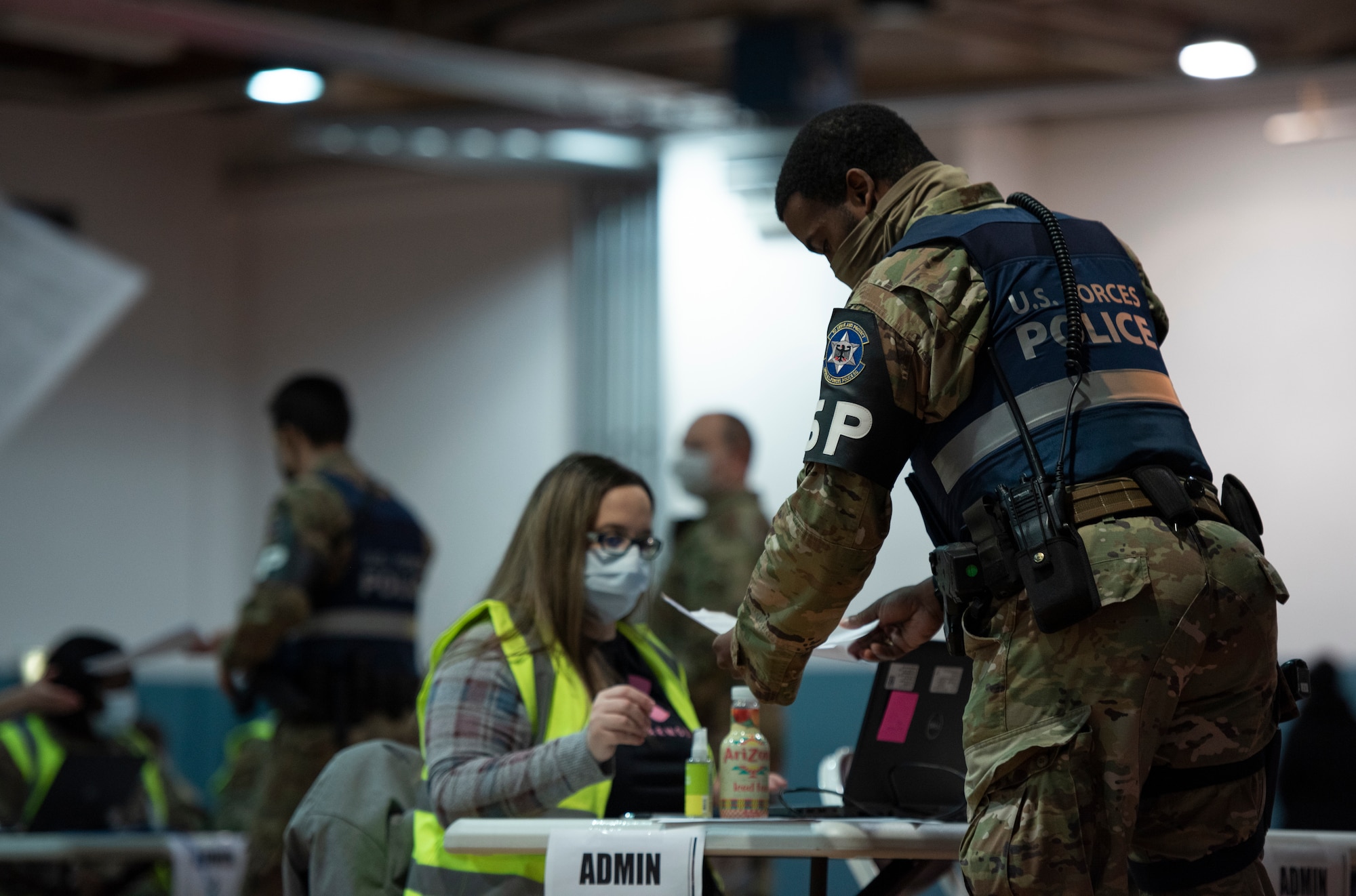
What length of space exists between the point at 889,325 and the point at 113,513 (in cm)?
690

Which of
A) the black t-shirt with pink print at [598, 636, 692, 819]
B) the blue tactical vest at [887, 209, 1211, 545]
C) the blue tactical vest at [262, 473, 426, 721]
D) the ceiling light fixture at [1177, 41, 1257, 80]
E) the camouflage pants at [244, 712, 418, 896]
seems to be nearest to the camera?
the blue tactical vest at [887, 209, 1211, 545]

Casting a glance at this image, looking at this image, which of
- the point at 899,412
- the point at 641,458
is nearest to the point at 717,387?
the point at 641,458

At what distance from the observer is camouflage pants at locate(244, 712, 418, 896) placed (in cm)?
396

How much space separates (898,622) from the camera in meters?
2.15

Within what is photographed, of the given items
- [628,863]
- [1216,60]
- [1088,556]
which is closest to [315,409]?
[628,863]

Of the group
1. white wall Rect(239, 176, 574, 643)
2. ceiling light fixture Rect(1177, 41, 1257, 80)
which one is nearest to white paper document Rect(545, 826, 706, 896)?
ceiling light fixture Rect(1177, 41, 1257, 80)

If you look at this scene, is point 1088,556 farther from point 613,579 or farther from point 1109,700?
point 613,579

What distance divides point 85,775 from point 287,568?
0.74m

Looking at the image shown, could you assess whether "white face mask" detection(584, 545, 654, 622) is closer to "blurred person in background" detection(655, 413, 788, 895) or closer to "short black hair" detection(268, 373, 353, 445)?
"blurred person in background" detection(655, 413, 788, 895)

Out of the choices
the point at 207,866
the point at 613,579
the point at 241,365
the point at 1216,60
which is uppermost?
the point at 1216,60

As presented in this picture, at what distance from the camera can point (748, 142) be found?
238 inches

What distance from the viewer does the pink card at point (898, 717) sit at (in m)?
2.36

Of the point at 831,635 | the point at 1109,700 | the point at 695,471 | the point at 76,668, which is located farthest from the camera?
the point at 695,471

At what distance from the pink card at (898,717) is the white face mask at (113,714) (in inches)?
123
